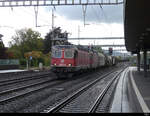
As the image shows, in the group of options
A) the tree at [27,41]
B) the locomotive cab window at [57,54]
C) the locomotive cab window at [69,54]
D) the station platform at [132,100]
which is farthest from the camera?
the tree at [27,41]

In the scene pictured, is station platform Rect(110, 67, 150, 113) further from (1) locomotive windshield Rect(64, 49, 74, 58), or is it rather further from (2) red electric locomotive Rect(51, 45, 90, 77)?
(1) locomotive windshield Rect(64, 49, 74, 58)

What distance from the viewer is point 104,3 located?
20.0m

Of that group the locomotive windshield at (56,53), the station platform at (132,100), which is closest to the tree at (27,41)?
the locomotive windshield at (56,53)

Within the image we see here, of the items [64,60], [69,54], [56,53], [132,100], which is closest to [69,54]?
[69,54]

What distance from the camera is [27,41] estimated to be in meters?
67.1

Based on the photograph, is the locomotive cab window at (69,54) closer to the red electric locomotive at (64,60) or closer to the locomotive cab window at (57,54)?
the red electric locomotive at (64,60)

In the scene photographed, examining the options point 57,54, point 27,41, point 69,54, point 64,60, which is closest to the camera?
point 64,60

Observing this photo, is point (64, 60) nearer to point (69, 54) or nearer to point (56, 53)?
point (69, 54)

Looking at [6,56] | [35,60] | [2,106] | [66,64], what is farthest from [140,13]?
[35,60]

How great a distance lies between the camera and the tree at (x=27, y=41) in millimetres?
65312

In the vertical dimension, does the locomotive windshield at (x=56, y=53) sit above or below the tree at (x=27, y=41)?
below

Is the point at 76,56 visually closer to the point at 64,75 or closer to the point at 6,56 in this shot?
the point at 64,75

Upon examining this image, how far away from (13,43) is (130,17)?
59643mm

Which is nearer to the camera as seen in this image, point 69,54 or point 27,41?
point 69,54
